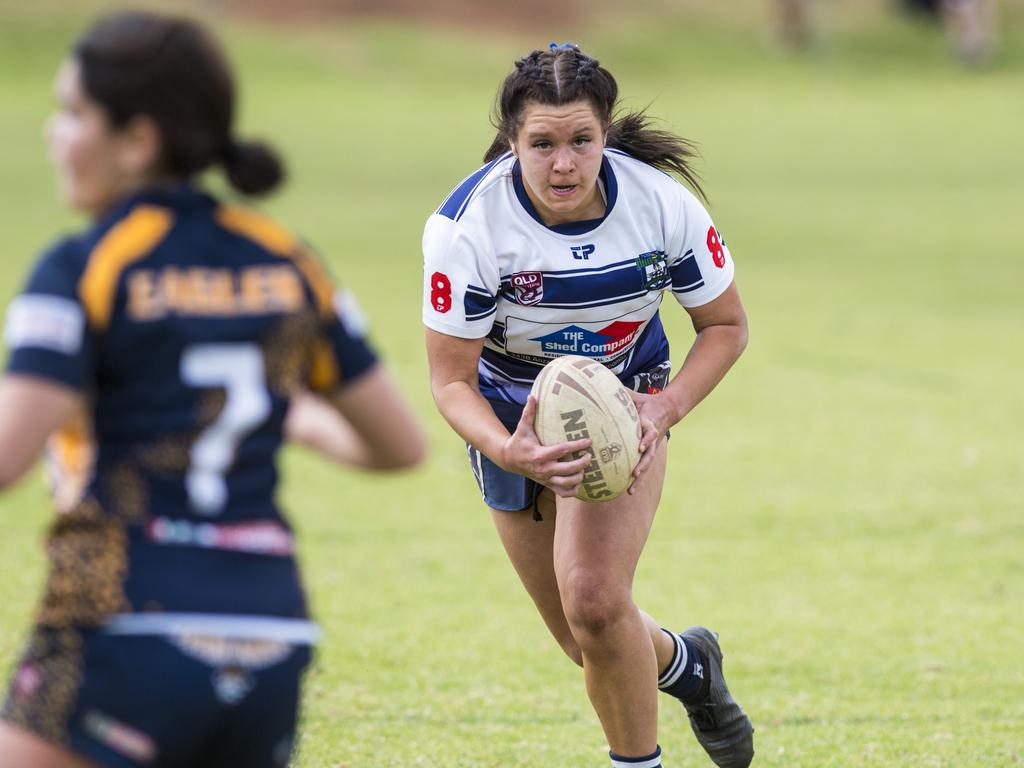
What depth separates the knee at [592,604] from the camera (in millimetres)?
4539

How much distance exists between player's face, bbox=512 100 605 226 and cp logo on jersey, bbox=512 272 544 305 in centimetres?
19

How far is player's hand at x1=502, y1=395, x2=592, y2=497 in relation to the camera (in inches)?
167

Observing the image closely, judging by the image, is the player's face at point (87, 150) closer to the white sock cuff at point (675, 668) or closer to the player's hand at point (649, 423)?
the player's hand at point (649, 423)

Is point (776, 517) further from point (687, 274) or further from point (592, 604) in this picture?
point (592, 604)

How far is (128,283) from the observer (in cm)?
267

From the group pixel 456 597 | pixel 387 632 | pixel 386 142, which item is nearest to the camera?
pixel 387 632

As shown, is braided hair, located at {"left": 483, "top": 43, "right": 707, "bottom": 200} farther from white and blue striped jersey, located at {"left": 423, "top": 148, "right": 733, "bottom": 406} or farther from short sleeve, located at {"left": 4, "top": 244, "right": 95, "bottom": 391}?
short sleeve, located at {"left": 4, "top": 244, "right": 95, "bottom": 391}

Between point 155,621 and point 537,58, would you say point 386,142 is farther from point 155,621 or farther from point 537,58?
point 155,621

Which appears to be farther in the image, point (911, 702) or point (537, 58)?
point (911, 702)

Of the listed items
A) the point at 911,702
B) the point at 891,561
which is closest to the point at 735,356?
the point at 911,702

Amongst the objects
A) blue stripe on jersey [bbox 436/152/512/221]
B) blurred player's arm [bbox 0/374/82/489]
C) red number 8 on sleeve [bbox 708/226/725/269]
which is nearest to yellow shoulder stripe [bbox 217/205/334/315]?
blurred player's arm [bbox 0/374/82/489]

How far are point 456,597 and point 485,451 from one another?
3.50 m

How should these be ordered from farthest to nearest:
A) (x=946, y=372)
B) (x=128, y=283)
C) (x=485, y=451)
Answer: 1. (x=946, y=372)
2. (x=485, y=451)
3. (x=128, y=283)

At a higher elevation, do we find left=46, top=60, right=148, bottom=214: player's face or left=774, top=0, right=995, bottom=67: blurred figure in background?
left=774, top=0, right=995, bottom=67: blurred figure in background
